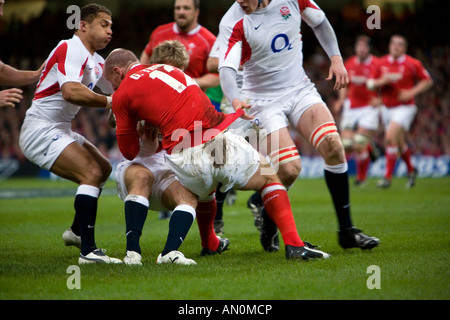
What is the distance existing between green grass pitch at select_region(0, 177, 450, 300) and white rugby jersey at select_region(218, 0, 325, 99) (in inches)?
60.6

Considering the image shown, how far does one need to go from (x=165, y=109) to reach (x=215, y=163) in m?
0.55

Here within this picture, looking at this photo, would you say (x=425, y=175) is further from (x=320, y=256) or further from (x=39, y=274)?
(x=39, y=274)

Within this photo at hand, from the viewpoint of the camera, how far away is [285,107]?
5.48m

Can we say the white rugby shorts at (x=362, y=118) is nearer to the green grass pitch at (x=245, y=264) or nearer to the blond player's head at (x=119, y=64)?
the green grass pitch at (x=245, y=264)

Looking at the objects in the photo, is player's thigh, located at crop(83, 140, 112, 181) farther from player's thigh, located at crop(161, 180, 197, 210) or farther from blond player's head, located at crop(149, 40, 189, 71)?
blond player's head, located at crop(149, 40, 189, 71)

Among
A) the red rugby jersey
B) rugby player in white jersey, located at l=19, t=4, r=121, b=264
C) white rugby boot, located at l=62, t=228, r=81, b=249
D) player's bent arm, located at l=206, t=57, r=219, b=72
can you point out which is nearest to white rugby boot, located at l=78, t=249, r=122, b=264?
rugby player in white jersey, located at l=19, t=4, r=121, b=264

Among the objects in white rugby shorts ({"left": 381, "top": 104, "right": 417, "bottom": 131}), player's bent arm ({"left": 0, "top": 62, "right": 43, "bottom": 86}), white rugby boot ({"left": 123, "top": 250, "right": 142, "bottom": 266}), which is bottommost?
white rugby boot ({"left": 123, "top": 250, "right": 142, "bottom": 266})

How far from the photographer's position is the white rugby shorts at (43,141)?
5160 mm

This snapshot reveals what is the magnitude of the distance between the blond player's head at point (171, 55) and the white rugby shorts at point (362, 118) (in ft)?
30.2

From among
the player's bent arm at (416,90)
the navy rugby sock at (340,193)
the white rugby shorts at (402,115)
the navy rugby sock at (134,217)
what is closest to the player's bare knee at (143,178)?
the navy rugby sock at (134,217)

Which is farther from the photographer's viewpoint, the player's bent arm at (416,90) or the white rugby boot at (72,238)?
the player's bent arm at (416,90)

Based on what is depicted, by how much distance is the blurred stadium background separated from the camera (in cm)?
1939
